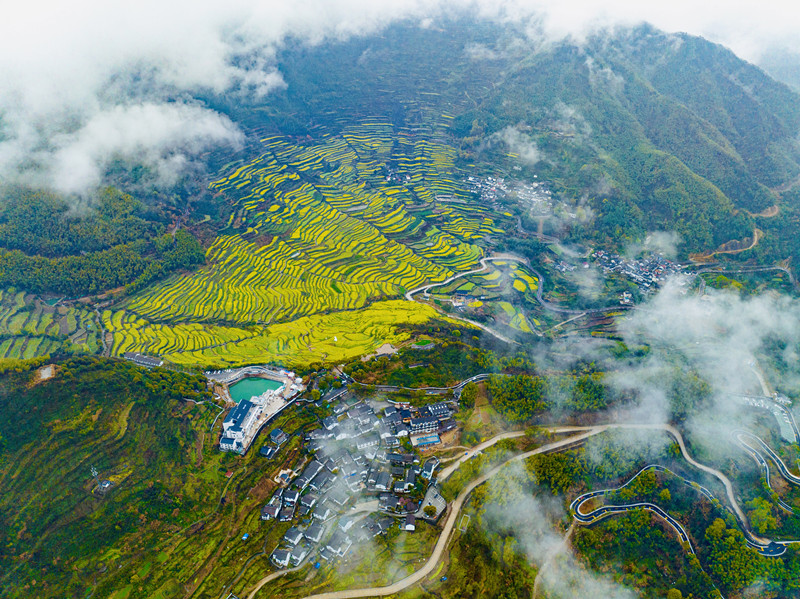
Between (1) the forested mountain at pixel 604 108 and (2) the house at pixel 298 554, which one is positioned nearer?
(2) the house at pixel 298 554

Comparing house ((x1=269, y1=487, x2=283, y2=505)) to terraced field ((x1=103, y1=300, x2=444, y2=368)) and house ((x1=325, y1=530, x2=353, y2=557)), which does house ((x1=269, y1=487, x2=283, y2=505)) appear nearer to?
house ((x1=325, y1=530, x2=353, y2=557))

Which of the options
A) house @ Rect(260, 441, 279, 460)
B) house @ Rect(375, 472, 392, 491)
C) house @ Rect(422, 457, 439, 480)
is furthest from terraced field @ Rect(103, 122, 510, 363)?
house @ Rect(375, 472, 392, 491)

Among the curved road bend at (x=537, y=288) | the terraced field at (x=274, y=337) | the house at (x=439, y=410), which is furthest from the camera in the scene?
the curved road bend at (x=537, y=288)

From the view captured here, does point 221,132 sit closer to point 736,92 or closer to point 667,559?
point 667,559

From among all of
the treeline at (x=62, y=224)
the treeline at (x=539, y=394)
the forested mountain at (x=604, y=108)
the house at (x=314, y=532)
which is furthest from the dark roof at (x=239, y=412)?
the forested mountain at (x=604, y=108)

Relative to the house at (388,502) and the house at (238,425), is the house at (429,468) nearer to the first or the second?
the house at (388,502)

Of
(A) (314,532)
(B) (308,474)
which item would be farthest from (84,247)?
(A) (314,532)

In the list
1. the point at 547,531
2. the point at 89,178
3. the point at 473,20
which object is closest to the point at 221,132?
the point at 89,178
